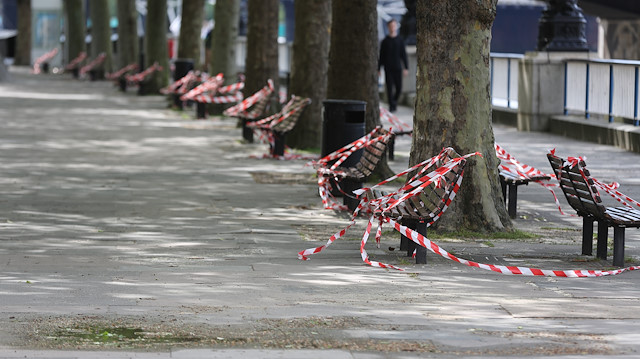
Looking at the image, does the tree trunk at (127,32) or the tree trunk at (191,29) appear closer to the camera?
the tree trunk at (191,29)

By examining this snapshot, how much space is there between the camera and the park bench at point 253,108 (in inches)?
851

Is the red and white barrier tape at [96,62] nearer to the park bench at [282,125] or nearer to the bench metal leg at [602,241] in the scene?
the park bench at [282,125]

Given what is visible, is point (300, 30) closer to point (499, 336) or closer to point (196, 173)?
point (196, 173)

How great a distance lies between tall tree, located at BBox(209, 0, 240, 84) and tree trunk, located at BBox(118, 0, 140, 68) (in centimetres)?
1540

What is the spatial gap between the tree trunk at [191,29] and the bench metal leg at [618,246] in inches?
946

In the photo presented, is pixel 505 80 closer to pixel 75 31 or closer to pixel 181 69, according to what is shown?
pixel 181 69

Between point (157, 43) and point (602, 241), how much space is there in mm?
29156

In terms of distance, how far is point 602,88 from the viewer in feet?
72.8

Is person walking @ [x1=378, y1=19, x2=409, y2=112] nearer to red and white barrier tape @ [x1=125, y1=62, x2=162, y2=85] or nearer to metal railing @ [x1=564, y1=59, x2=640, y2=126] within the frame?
metal railing @ [x1=564, y1=59, x2=640, y2=126]

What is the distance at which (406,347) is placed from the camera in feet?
22.9

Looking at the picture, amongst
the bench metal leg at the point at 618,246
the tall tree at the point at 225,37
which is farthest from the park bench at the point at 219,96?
the bench metal leg at the point at 618,246

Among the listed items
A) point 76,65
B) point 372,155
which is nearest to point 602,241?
point 372,155

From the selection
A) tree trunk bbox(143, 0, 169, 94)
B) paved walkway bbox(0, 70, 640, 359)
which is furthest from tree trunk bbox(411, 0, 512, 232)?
tree trunk bbox(143, 0, 169, 94)

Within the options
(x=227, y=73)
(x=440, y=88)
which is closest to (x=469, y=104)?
(x=440, y=88)
